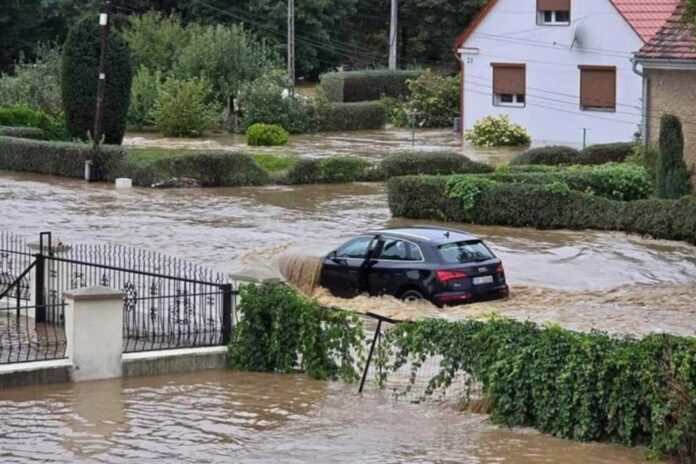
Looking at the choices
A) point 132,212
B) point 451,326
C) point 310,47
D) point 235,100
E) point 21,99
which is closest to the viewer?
point 451,326

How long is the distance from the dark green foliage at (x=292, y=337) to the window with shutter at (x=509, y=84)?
1496 inches

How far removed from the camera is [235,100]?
59969 mm

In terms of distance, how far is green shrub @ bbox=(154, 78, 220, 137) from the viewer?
56.1 m

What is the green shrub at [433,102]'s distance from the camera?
63625mm

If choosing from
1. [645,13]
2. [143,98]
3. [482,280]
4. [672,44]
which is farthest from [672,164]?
[143,98]

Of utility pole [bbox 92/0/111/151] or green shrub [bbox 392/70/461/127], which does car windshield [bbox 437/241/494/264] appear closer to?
utility pole [bbox 92/0/111/151]

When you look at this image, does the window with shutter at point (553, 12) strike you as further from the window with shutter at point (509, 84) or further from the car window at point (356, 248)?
the car window at point (356, 248)

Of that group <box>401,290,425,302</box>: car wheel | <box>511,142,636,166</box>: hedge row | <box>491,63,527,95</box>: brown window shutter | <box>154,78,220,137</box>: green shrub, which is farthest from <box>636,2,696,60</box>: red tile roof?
<box>154,78,220,137</box>: green shrub

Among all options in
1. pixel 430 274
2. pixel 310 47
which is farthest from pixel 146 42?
pixel 430 274

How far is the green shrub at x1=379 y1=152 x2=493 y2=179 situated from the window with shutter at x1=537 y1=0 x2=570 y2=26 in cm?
1395

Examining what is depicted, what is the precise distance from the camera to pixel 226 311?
58.7ft

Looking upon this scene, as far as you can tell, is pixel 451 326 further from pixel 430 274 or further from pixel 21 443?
pixel 430 274

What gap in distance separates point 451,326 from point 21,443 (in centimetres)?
468

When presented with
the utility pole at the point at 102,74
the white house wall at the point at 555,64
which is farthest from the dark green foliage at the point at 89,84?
the white house wall at the point at 555,64
